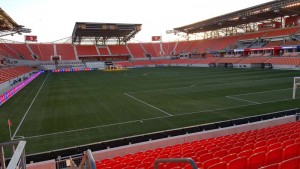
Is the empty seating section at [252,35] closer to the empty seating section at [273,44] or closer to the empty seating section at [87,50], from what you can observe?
the empty seating section at [273,44]

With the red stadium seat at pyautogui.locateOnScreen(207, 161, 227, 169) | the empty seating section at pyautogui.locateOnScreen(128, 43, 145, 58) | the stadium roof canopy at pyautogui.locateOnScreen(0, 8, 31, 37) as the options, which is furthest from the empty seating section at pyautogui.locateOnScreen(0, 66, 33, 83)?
the empty seating section at pyautogui.locateOnScreen(128, 43, 145, 58)

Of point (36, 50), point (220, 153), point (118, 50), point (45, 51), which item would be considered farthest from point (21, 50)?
point (220, 153)

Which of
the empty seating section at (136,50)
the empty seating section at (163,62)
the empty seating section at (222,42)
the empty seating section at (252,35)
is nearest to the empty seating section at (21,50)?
the empty seating section at (136,50)

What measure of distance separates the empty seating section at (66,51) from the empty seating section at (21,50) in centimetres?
1070

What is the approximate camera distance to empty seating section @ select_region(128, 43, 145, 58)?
10118 cm

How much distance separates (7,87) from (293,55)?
58.9 metres

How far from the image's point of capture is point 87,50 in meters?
95.2

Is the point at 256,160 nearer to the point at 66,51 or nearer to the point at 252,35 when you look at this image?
the point at 252,35

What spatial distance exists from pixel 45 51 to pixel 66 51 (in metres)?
7.54

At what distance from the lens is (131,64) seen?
93438 mm

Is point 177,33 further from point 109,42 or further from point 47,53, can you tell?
point 47,53

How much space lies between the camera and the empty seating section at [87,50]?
3684 inches

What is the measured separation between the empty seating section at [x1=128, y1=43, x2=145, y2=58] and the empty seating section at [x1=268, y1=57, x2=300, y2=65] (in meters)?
55.0

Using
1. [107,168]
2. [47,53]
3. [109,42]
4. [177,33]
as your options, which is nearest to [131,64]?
[109,42]
